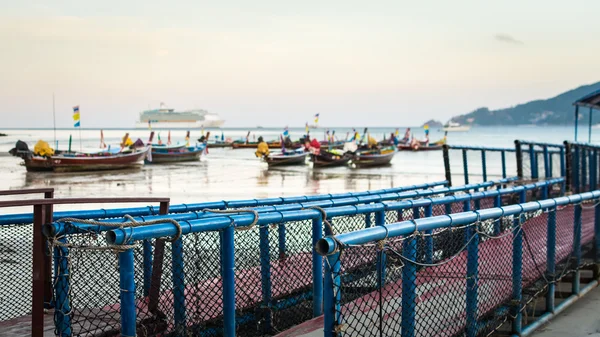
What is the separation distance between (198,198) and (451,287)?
1612 cm

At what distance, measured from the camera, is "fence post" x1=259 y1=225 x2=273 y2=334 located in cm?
495

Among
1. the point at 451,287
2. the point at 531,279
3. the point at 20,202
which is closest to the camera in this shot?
the point at 20,202

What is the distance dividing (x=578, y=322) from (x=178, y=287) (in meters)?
4.58

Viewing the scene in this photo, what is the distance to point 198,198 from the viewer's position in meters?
20.6

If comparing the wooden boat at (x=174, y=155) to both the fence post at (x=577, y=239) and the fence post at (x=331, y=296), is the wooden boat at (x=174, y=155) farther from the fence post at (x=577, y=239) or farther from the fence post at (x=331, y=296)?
the fence post at (x=331, y=296)

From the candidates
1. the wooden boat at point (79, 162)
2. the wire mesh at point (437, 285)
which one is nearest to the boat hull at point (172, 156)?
the wooden boat at point (79, 162)

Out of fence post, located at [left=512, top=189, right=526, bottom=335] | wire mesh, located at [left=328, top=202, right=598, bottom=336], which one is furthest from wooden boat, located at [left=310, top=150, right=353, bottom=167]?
fence post, located at [left=512, top=189, right=526, bottom=335]

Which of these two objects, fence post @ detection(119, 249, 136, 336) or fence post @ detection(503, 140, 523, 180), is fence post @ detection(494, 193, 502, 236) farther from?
fence post @ detection(119, 249, 136, 336)

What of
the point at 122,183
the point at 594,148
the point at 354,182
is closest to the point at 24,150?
the point at 122,183

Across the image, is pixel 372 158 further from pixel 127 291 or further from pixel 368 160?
pixel 127 291

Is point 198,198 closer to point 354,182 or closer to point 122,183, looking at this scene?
point 122,183

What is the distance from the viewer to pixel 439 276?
4.89 metres

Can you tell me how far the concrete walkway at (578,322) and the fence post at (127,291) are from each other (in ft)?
14.5

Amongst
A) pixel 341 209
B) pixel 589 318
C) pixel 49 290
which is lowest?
pixel 589 318
